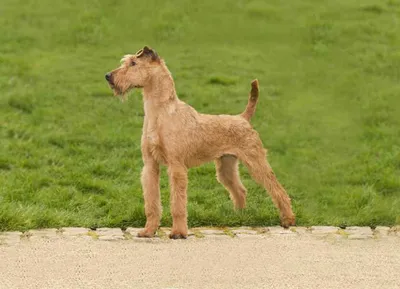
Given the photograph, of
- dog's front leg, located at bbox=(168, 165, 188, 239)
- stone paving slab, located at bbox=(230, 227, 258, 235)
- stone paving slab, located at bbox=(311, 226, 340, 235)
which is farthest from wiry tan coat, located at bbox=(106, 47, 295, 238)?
stone paving slab, located at bbox=(311, 226, 340, 235)

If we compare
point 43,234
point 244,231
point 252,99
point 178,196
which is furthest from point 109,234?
point 252,99

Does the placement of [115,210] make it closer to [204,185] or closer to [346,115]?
[204,185]

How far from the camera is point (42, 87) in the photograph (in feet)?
49.6

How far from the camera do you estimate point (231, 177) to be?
9.20 metres

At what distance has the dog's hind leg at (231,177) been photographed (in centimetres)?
912

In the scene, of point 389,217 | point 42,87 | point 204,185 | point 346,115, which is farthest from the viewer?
point 42,87

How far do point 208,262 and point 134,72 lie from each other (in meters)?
2.10

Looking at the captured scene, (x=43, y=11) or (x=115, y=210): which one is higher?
(x=43, y=11)

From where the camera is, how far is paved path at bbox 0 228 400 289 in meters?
6.77

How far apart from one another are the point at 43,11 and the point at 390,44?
8.09 metres

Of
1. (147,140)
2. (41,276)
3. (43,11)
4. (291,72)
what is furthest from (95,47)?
(41,276)

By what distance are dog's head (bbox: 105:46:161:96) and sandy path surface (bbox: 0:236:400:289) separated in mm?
1617

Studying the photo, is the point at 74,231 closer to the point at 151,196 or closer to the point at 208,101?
the point at 151,196

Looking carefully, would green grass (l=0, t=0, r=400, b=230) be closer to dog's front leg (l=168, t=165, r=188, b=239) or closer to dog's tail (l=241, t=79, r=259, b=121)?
dog's front leg (l=168, t=165, r=188, b=239)
